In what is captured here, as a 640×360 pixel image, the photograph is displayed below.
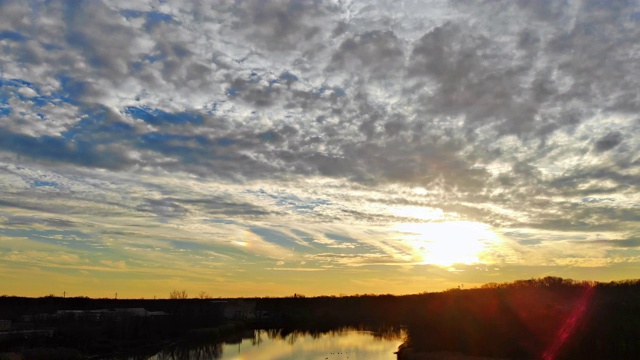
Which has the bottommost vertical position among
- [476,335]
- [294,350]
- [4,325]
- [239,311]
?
[294,350]

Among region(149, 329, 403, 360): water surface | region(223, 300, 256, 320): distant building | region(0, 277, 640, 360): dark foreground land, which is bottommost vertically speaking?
region(149, 329, 403, 360): water surface

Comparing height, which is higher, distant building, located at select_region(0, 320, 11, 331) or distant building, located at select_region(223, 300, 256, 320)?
distant building, located at select_region(223, 300, 256, 320)

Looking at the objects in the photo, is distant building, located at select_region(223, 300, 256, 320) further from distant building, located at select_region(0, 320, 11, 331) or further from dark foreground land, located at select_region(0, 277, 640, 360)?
distant building, located at select_region(0, 320, 11, 331)

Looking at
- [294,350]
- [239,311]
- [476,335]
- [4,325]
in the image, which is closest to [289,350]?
[294,350]

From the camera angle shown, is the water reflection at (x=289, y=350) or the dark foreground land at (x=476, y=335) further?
the water reflection at (x=289, y=350)

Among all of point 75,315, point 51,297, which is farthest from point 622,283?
point 51,297

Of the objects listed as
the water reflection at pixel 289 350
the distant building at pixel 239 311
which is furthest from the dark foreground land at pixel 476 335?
the distant building at pixel 239 311

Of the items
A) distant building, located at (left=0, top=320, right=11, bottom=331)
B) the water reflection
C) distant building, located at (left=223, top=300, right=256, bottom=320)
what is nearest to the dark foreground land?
distant building, located at (left=0, top=320, right=11, bottom=331)

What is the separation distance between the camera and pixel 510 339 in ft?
152

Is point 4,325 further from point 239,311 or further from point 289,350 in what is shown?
point 239,311

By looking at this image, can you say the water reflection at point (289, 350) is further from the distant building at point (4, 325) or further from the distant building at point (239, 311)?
the distant building at point (239, 311)

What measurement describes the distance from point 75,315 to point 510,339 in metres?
69.8

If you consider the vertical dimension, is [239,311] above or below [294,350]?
above

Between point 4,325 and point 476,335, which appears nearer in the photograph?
point 476,335
